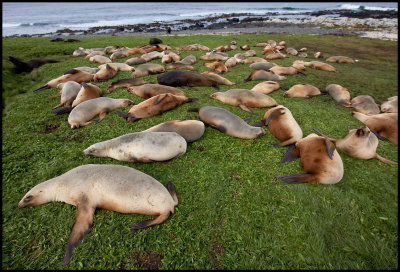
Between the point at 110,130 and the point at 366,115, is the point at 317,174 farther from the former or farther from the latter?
the point at 110,130

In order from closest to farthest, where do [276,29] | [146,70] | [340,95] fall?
1. [340,95]
2. [146,70]
3. [276,29]

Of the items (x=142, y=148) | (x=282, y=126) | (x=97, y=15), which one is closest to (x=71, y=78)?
(x=142, y=148)

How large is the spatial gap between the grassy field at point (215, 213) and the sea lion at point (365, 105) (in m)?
1.30

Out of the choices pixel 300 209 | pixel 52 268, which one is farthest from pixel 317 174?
pixel 52 268

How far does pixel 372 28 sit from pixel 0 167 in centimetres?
3000

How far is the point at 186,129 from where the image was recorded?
3832 mm

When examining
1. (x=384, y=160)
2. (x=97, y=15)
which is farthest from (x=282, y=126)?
(x=97, y=15)

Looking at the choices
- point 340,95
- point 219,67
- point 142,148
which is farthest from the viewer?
point 219,67

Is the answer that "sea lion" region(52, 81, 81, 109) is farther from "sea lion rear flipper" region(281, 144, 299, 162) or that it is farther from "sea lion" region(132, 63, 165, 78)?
"sea lion rear flipper" region(281, 144, 299, 162)

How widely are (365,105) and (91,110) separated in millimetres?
6913

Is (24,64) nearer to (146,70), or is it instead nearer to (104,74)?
(104,74)

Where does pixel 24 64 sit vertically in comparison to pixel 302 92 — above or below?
above

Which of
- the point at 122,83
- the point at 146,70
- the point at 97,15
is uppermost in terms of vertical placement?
the point at 97,15

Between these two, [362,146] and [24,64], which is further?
[24,64]
